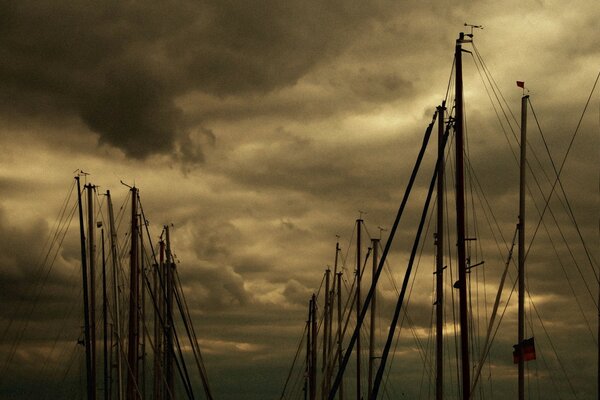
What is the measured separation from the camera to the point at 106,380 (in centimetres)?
6575

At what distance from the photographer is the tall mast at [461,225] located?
39.0 m

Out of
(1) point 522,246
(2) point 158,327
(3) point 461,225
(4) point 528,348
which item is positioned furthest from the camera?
(2) point 158,327

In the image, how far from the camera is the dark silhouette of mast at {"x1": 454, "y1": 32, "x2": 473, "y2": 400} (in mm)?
38969

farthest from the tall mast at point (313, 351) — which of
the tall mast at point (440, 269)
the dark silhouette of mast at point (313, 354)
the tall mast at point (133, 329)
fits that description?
the tall mast at point (440, 269)

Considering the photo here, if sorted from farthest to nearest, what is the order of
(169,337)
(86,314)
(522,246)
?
1. (169,337)
2. (86,314)
3. (522,246)

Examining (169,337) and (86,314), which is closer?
(86,314)

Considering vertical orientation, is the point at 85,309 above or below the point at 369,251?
below

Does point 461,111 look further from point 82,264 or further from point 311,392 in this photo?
point 311,392

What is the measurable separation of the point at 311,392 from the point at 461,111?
4119 cm

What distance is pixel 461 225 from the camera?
40531mm

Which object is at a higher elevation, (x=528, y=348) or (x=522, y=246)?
(x=522, y=246)

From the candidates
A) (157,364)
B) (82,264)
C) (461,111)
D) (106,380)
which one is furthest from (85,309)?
(461,111)

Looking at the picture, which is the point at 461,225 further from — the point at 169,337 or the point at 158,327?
the point at 158,327

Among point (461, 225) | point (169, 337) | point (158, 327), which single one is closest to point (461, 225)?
point (461, 225)
